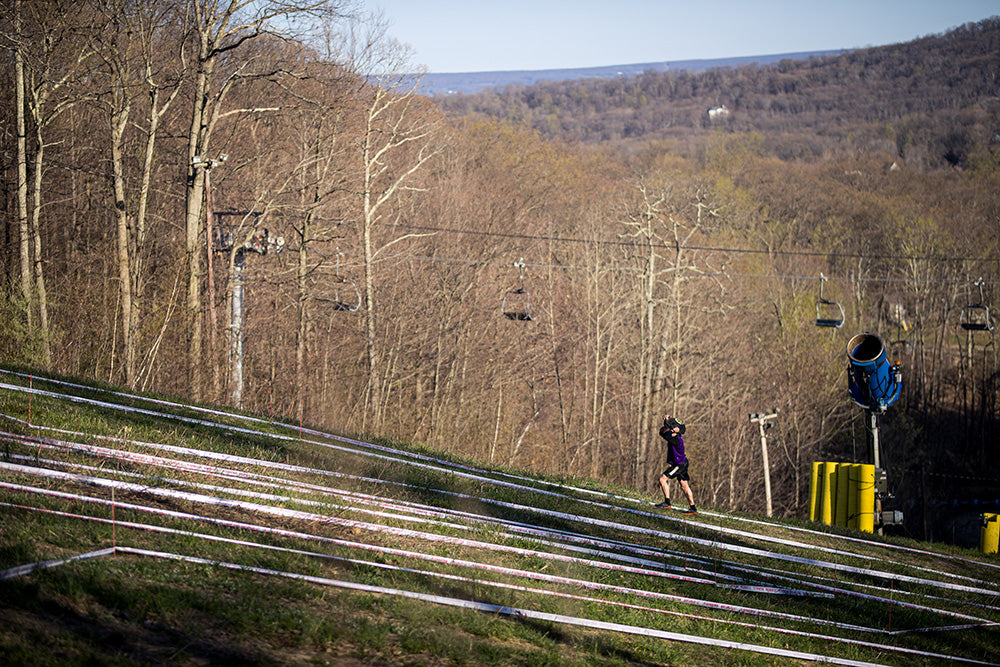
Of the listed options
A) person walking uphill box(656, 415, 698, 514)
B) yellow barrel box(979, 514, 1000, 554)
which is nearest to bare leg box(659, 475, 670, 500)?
person walking uphill box(656, 415, 698, 514)

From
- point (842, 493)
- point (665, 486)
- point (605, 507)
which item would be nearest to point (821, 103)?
point (842, 493)

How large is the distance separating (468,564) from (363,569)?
1.13 m

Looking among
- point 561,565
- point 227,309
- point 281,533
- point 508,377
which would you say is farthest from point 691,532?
point 508,377

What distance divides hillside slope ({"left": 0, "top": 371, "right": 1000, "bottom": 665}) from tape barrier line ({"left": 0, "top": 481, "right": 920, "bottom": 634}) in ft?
0.09

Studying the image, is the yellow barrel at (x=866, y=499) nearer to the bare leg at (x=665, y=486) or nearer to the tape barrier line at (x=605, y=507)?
the tape barrier line at (x=605, y=507)

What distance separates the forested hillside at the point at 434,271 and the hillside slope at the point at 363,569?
7.32 metres

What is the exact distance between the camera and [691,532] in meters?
11.9

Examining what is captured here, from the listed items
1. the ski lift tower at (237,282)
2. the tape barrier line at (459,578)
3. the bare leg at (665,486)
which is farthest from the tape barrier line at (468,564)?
the ski lift tower at (237,282)

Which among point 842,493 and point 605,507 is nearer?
point 605,507

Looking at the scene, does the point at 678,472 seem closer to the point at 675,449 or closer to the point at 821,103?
the point at 675,449

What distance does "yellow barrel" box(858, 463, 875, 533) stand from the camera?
16953 mm

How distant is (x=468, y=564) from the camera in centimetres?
802

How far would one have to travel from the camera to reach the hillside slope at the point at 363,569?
5758 millimetres

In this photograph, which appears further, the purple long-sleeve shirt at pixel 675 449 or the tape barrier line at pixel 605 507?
the purple long-sleeve shirt at pixel 675 449
